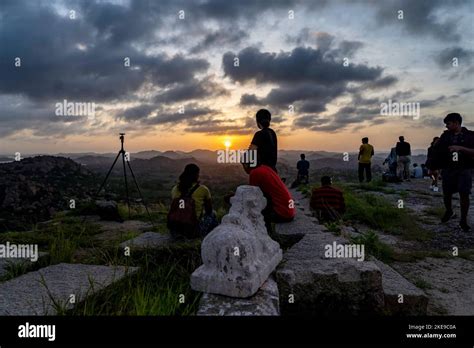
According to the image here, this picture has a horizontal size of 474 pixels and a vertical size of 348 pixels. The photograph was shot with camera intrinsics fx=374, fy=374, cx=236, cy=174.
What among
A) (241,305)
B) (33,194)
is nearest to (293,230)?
(241,305)

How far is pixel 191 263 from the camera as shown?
3.67 m

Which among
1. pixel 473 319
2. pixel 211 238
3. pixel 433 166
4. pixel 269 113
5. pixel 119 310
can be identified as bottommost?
pixel 473 319

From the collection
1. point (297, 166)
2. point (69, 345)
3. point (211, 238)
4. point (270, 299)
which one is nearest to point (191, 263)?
point (211, 238)

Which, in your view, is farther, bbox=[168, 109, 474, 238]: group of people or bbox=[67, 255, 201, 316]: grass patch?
bbox=[168, 109, 474, 238]: group of people

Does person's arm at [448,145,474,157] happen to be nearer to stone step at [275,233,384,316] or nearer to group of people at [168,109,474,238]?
group of people at [168,109,474,238]

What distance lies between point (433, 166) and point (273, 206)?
3.58 metres

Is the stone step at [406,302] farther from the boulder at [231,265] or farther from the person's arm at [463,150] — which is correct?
the person's arm at [463,150]

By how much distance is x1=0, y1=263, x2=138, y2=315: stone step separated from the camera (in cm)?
248

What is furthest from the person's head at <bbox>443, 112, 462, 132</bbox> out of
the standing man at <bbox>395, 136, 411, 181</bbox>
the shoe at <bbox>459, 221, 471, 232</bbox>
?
the standing man at <bbox>395, 136, 411, 181</bbox>

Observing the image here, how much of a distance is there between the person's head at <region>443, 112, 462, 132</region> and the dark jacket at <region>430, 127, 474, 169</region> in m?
0.09

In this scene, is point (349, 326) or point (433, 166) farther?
point (433, 166)

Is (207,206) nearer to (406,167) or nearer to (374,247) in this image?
(374,247)

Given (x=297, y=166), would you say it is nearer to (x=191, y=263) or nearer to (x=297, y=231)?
(x=297, y=231)

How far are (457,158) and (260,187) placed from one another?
12.7ft
